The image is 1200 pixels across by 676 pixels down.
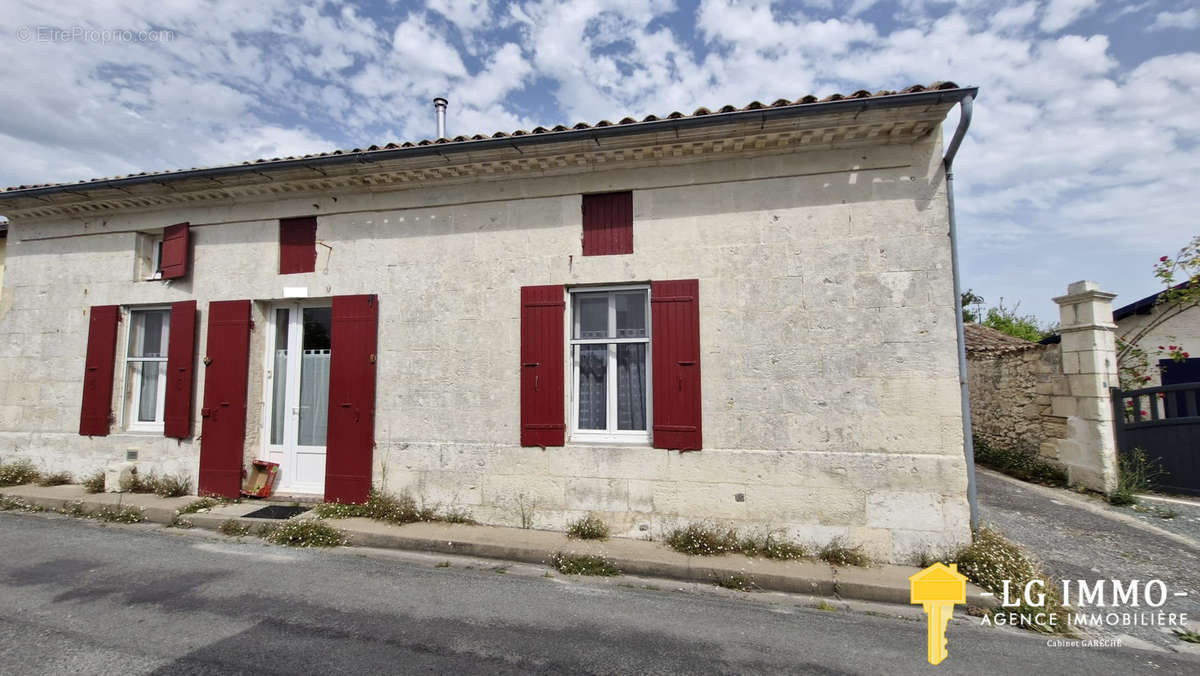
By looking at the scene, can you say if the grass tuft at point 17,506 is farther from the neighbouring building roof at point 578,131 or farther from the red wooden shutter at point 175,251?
the neighbouring building roof at point 578,131

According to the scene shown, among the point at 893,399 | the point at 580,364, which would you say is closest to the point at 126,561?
the point at 580,364

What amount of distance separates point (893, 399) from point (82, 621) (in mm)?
6363

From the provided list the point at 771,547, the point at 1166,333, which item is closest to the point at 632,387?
the point at 771,547

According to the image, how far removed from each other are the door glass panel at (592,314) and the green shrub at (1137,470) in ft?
23.0

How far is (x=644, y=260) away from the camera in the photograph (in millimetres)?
4973

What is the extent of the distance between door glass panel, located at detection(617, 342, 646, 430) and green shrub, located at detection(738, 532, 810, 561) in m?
1.43

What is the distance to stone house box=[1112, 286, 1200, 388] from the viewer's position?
9.13 meters

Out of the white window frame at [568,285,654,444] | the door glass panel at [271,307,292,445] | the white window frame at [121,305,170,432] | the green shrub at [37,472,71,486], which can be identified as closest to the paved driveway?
the white window frame at [568,285,654,444]

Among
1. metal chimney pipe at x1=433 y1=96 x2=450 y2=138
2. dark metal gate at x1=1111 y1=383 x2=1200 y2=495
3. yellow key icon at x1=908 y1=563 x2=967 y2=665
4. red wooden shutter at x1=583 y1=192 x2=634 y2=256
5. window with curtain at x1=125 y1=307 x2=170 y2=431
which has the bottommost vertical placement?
yellow key icon at x1=908 y1=563 x2=967 y2=665

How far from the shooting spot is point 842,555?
14.0 feet

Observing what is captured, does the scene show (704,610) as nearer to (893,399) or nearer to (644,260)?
(893,399)

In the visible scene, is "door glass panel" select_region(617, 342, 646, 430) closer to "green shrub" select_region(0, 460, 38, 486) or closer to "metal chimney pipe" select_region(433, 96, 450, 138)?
"metal chimney pipe" select_region(433, 96, 450, 138)

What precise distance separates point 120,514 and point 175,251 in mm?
3211

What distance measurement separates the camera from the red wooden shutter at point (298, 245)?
5906 millimetres
